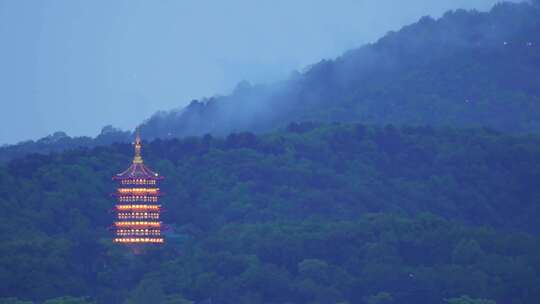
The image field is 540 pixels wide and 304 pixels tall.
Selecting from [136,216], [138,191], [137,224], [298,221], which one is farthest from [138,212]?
[298,221]

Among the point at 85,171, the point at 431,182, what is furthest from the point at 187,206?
the point at 431,182

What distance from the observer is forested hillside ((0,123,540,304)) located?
81.4m

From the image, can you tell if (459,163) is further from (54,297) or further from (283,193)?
(54,297)

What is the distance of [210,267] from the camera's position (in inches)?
3297

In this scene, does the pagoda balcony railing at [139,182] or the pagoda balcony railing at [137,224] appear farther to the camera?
the pagoda balcony railing at [139,182]

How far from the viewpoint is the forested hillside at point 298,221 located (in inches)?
3204

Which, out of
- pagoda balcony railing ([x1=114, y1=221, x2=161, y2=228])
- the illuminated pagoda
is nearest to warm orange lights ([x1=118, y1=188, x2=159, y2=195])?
the illuminated pagoda

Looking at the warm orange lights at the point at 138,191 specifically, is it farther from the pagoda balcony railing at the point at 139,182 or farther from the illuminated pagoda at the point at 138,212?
the pagoda balcony railing at the point at 139,182

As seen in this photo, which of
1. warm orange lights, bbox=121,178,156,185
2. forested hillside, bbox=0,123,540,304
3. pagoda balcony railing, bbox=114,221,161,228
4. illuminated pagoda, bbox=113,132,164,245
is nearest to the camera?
forested hillside, bbox=0,123,540,304

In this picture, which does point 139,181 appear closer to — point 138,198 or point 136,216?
point 138,198

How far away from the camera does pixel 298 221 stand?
309 feet

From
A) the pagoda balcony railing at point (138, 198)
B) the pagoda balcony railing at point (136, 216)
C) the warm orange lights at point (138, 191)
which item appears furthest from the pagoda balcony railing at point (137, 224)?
the warm orange lights at point (138, 191)

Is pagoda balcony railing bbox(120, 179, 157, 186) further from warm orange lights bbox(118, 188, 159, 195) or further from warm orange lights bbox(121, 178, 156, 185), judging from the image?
warm orange lights bbox(118, 188, 159, 195)

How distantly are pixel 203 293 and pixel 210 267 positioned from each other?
2551 mm
